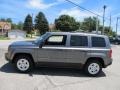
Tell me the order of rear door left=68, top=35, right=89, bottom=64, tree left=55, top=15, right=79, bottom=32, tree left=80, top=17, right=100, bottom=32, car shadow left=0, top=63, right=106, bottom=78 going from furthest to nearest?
tree left=80, top=17, right=100, bottom=32
tree left=55, top=15, right=79, bottom=32
car shadow left=0, top=63, right=106, bottom=78
rear door left=68, top=35, right=89, bottom=64

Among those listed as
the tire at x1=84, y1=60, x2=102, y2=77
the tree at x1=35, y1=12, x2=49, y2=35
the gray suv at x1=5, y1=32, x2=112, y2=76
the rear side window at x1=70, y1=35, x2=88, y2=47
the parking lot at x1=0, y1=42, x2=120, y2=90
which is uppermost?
the tree at x1=35, y1=12, x2=49, y2=35

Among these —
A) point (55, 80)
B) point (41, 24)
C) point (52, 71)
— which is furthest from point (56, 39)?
point (41, 24)

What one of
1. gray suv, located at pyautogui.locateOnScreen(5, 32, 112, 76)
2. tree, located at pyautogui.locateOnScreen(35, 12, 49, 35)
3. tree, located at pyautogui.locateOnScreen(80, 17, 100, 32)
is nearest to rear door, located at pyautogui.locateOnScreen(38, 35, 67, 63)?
gray suv, located at pyautogui.locateOnScreen(5, 32, 112, 76)

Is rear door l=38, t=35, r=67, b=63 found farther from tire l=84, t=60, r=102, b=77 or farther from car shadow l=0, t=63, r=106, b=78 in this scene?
tire l=84, t=60, r=102, b=77

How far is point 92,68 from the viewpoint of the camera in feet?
33.7

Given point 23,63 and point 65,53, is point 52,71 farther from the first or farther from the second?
point 23,63

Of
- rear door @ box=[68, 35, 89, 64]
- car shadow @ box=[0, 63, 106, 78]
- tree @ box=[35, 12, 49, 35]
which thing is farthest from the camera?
tree @ box=[35, 12, 49, 35]

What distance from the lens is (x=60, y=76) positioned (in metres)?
9.77

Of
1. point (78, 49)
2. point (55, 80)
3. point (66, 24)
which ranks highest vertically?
point (66, 24)

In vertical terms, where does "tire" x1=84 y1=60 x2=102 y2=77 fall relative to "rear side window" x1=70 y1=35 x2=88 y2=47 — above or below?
below

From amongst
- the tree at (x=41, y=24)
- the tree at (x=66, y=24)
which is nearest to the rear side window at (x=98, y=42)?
the tree at (x=66, y=24)

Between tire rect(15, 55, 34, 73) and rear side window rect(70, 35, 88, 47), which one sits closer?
tire rect(15, 55, 34, 73)

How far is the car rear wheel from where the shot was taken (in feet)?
32.4

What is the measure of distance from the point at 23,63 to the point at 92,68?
9.11 feet
